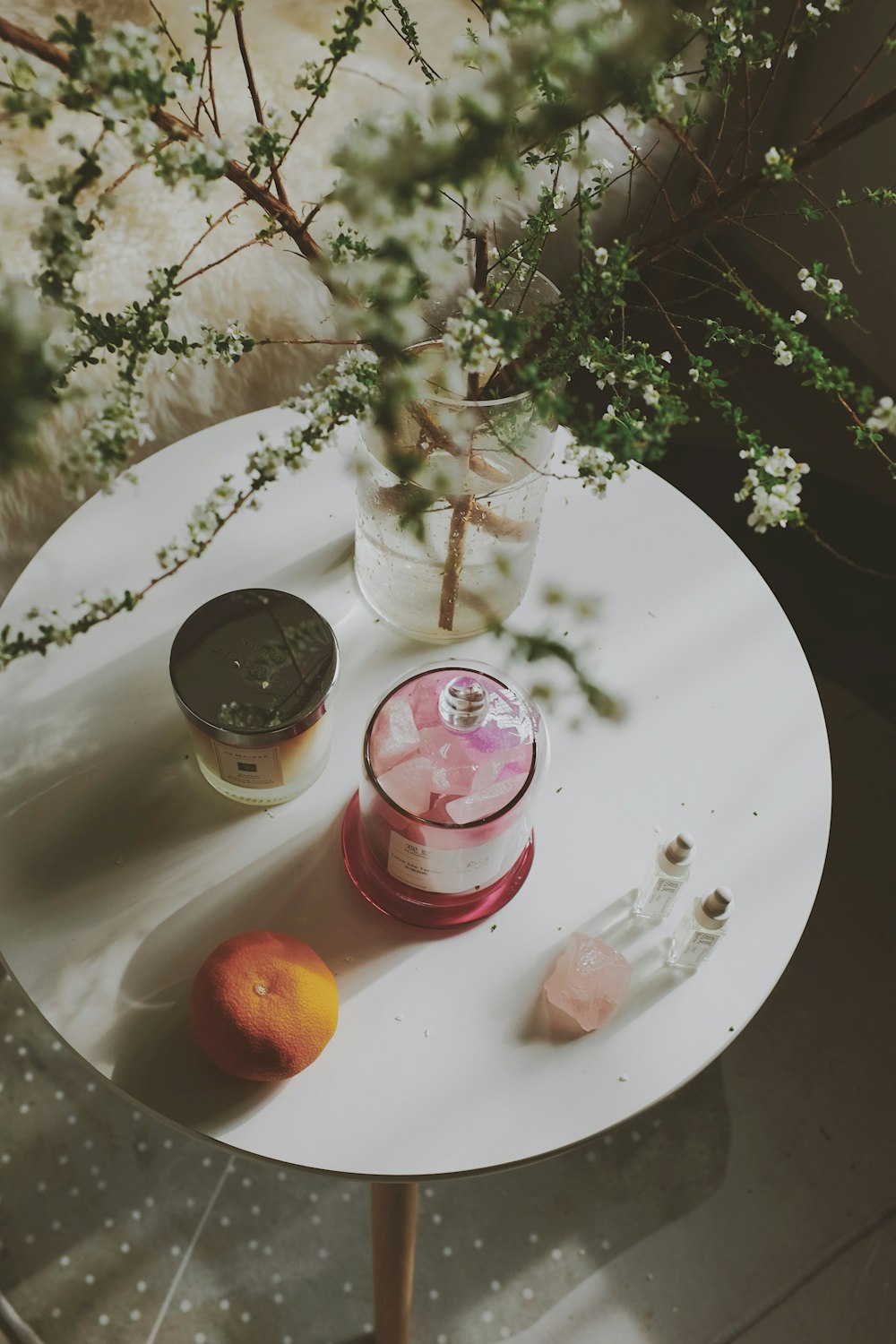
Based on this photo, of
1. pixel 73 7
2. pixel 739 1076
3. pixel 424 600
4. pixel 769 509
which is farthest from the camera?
pixel 73 7

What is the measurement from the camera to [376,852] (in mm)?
764

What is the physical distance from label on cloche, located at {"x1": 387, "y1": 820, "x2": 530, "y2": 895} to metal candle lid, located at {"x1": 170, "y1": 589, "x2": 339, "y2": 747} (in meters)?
0.11

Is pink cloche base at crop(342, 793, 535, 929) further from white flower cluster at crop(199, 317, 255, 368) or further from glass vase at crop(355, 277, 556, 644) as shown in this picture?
white flower cluster at crop(199, 317, 255, 368)

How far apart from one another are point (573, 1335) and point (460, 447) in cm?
93

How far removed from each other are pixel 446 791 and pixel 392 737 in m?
0.06

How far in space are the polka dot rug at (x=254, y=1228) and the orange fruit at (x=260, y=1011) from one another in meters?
0.46

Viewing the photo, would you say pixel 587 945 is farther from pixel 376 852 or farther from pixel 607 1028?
pixel 376 852

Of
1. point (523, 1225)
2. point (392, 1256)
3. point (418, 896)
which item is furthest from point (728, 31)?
point (523, 1225)

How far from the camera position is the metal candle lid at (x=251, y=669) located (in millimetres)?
705

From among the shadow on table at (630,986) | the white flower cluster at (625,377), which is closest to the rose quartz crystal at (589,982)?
the shadow on table at (630,986)

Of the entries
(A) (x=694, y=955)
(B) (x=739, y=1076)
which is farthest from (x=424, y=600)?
(B) (x=739, y=1076)

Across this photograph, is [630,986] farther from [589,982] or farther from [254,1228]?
[254,1228]

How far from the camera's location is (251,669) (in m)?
0.72

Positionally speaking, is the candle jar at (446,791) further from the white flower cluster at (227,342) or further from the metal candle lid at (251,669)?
the white flower cluster at (227,342)
